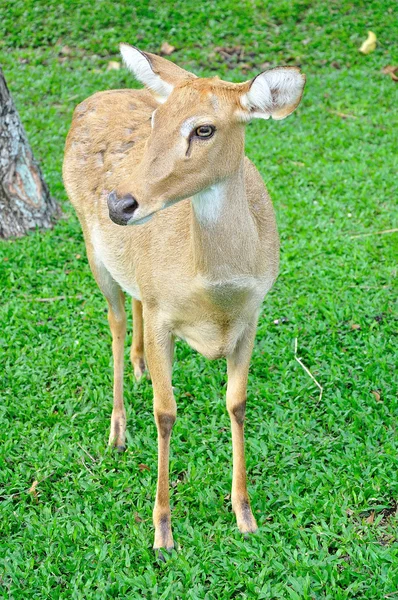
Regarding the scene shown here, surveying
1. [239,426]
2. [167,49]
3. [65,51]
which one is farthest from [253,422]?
[65,51]

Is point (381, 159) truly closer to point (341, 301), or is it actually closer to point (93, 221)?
point (341, 301)

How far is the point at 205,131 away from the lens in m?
2.77

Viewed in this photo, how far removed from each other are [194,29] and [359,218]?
491 centimetres

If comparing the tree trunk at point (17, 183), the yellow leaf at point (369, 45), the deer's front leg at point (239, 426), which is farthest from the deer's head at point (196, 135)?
the yellow leaf at point (369, 45)

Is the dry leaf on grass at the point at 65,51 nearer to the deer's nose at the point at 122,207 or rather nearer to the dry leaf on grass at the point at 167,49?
the dry leaf on grass at the point at 167,49

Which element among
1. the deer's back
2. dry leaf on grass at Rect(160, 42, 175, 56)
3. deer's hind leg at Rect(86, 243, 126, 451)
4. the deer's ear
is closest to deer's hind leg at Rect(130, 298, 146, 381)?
deer's hind leg at Rect(86, 243, 126, 451)

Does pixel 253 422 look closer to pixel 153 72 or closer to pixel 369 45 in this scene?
pixel 153 72

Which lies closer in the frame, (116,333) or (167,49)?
(116,333)

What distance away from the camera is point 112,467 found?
4219mm

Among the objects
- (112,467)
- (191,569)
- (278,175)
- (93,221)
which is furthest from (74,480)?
(278,175)

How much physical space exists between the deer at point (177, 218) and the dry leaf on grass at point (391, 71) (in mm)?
5483

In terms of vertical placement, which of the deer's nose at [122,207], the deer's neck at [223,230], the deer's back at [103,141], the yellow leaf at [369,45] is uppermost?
the deer's nose at [122,207]

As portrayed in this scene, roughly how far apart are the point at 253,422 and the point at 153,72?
7.17 feet

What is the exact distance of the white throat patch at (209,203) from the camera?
9.76ft
